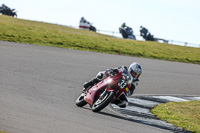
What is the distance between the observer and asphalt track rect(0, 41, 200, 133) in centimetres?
621

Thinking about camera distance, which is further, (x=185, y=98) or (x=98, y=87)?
(x=185, y=98)

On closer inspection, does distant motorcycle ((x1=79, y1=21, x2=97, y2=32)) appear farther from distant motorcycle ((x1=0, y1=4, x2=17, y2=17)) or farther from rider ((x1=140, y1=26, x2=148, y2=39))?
distant motorcycle ((x1=0, y1=4, x2=17, y2=17))

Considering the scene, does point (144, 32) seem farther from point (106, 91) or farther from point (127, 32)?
point (106, 91)

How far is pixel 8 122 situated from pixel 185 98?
335 inches

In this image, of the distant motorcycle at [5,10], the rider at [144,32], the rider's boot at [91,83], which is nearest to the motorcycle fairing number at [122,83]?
the rider's boot at [91,83]

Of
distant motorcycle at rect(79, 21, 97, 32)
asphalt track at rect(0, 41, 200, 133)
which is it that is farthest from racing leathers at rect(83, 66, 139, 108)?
distant motorcycle at rect(79, 21, 97, 32)

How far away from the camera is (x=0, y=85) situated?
31.4 feet

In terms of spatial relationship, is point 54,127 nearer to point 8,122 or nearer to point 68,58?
point 8,122

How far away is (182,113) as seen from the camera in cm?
1010

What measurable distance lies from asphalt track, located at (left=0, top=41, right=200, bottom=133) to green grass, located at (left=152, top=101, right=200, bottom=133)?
123cm

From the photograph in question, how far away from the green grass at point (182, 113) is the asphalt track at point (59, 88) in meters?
1.23

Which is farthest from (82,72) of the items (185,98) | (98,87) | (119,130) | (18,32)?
(18,32)

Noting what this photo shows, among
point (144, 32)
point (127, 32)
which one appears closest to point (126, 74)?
point (127, 32)

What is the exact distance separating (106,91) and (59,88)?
309 centimetres
